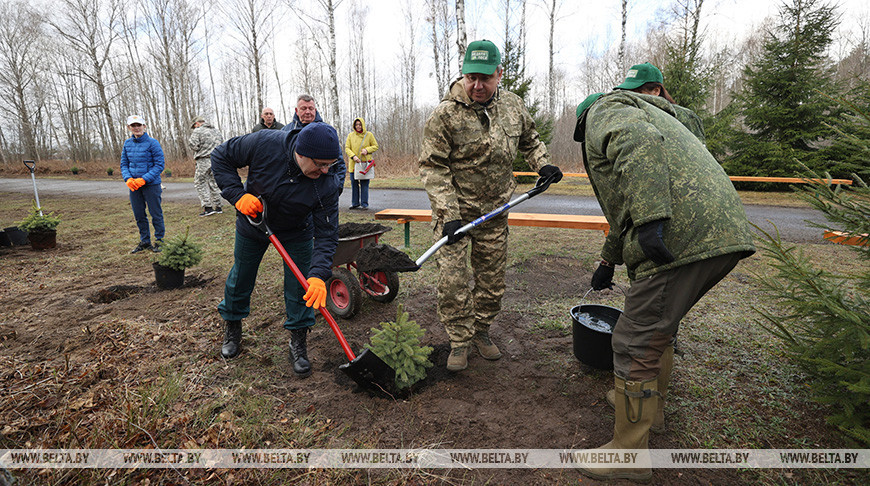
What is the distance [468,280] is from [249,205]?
165cm

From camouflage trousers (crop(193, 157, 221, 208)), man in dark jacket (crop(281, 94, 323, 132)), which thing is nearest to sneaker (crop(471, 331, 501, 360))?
man in dark jacket (crop(281, 94, 323, 132))

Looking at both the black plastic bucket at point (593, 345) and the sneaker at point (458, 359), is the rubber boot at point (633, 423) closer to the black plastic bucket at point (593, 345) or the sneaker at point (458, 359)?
the black plastic bucket at point (593, 345)

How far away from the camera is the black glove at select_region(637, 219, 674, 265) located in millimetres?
1830

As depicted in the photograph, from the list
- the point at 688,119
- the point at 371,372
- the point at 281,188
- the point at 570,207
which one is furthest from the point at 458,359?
the point at 570,207

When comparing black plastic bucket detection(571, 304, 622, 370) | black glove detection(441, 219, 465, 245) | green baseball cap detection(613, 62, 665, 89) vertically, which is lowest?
black plastic bucket detection(571, 304, 622, 370)

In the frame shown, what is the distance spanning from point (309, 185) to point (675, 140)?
2.27 metres

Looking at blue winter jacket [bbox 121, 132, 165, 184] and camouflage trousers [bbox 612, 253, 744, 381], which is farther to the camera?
blue winter jacket [bbox 121, 132, 165, 184]

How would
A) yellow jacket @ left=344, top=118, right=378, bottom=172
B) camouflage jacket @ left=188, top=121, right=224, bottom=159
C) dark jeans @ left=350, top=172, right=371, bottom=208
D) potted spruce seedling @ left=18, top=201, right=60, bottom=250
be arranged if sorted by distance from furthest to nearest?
1. dark jeans @ left=350, top=172, right=371, bottom=208
2. yellow jacket @ left=344, top=118, right=378, bottom=172
3. camouflage jacket @ left=188, top=121, right=224, bottom=159
4. potted spruce seedling @ left=18, top=201, right=60, bottom=250

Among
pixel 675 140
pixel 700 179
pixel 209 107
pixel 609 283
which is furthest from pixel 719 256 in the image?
pixel 209 107

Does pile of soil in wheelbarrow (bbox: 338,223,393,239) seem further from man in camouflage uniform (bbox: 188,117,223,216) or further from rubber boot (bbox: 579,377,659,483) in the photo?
man in camouflage uniform (bbox: 188,117,223,216)

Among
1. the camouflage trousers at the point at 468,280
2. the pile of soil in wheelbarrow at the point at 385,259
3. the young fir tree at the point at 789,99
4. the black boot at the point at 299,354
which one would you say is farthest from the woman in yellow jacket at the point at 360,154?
the young fir tree at the point at 789,99

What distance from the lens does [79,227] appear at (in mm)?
8586

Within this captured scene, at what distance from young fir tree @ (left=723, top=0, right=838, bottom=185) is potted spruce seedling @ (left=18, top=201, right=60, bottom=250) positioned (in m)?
16.4

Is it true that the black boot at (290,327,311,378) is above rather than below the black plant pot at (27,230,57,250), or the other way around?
below
